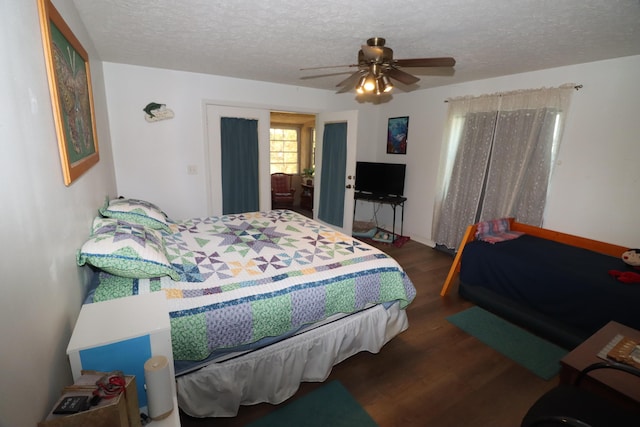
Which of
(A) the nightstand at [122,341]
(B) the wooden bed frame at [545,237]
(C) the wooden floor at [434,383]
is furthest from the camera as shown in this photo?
(B) the wooden bed frame at [545,237]

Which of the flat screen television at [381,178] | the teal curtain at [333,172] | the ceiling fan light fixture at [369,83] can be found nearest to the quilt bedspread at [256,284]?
the ceiling fan light fixture at [369,83]

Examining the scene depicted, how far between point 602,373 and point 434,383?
2.96 feet

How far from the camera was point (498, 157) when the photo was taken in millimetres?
3467

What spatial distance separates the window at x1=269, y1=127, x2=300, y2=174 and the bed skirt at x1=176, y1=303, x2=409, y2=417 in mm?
5204

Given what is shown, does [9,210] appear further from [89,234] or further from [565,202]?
[565,202]

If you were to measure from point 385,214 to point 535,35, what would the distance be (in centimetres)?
337

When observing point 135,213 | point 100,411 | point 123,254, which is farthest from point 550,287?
point 135,213

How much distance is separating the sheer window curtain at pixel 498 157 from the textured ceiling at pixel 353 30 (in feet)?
1.44

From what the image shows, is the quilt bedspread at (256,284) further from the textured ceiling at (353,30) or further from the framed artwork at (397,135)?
the framed artwork at (397,135)

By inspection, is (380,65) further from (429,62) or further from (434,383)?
(434,383)

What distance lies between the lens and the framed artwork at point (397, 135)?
4.68m

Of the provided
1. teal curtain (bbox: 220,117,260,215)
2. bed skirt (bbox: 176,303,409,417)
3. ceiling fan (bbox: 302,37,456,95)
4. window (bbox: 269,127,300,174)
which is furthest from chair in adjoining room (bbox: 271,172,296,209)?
bed skirt (bbox: 176,303,409,417)

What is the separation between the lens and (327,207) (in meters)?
4.78

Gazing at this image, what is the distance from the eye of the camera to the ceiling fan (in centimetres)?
191
